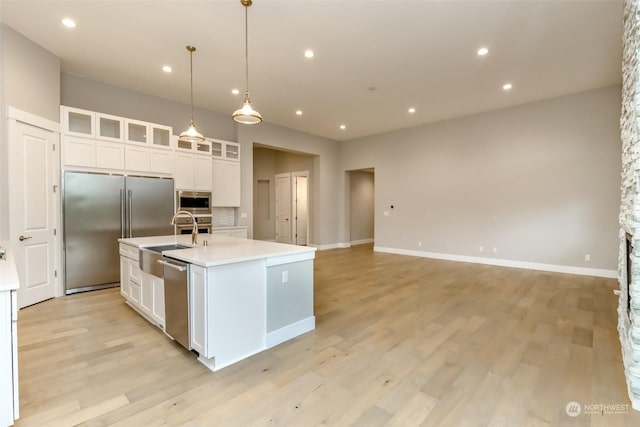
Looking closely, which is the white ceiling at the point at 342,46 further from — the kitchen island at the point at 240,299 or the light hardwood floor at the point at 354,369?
the light hardwood floor at the point at 354,369

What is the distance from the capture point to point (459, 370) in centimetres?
234

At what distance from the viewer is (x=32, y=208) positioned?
3.85 meters

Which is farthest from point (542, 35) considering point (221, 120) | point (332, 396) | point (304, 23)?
point (221, 120)

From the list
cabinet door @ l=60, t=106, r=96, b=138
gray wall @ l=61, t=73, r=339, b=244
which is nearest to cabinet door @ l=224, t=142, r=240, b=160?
gray wall @ l=61, t=73, r=339, b=244

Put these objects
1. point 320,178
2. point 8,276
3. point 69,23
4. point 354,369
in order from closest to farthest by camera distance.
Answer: point 8,276 → point 354,369 → point 69,23 → point 320,178

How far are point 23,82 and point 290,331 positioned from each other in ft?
14.9

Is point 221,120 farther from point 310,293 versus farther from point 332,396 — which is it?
point 332,396

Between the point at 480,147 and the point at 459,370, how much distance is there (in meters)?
5.74

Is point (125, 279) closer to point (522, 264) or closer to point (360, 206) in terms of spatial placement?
point (522, 264)

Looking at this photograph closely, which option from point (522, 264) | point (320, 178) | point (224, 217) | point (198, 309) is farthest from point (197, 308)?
point (320, 178)

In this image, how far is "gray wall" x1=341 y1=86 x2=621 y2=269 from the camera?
5320 millimetres

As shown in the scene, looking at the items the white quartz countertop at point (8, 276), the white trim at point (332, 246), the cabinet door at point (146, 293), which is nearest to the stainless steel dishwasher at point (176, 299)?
the cabinet door at point (146, 293)

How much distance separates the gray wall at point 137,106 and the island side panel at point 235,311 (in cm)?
456

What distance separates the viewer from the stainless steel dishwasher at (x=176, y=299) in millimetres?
2477
